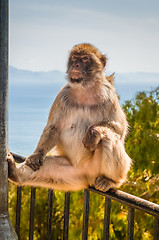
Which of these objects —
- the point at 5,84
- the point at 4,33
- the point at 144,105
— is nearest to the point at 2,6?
the point at 4,33

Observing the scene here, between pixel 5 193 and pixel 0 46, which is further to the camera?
pixel 5 193

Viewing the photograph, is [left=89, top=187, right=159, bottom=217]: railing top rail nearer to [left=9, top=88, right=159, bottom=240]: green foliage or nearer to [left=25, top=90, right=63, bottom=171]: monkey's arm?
[left=25, top=90, right=63, bottom=171]: monkey's arm

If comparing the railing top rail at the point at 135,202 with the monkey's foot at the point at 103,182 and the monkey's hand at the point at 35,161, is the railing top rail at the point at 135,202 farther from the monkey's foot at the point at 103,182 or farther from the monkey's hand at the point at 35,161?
the monkey's hand at the point at 35,161

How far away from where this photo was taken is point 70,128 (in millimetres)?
2447

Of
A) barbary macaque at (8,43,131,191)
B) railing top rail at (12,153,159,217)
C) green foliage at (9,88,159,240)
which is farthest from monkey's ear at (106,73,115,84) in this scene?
green foliage at (9,88,159,240)

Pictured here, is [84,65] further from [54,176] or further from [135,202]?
[135,202]

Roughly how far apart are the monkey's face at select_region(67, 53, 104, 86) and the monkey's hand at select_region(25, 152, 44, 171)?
1.88ft

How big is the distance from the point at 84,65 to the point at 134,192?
7.01 metres

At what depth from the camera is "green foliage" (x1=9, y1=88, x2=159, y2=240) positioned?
28.8ft

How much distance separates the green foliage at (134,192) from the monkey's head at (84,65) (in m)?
5.86

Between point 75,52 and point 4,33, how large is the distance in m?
1.48

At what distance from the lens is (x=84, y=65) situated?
2.60m

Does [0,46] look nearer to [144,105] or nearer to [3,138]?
[3,138]

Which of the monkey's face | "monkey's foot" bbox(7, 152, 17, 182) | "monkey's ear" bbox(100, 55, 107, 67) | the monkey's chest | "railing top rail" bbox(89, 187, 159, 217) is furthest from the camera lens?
"monkey's ear" bbox(100, 55, 107, 67)
